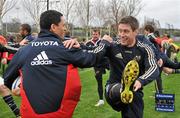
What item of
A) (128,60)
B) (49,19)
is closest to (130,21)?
(128,60)

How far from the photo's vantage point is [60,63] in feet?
14.0

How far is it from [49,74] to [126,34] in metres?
1.58

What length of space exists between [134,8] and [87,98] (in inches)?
1445

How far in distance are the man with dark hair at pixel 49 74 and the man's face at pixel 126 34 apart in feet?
3.86

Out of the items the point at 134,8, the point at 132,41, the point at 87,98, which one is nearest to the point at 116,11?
the point at 134,8

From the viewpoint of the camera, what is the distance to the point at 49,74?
4.20m

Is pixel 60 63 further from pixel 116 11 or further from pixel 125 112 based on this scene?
pixel 116 11

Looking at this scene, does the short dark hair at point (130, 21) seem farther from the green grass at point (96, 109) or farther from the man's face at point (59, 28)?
the green grass at point (96, 109)

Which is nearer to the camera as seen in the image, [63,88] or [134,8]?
[63,88]

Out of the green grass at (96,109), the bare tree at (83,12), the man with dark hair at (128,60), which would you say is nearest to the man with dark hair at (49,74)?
the man with dark hair at (128,60)

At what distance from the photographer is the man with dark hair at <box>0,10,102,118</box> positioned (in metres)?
4.19

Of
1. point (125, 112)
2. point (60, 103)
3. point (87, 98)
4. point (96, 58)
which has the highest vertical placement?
point (96, 58)

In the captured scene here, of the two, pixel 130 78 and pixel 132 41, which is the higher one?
pixel 132 41

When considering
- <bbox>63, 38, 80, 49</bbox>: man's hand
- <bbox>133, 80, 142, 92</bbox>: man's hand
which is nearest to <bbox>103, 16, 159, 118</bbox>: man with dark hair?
<bbox>133, 80, 142, 92</bbox>: man's hand
